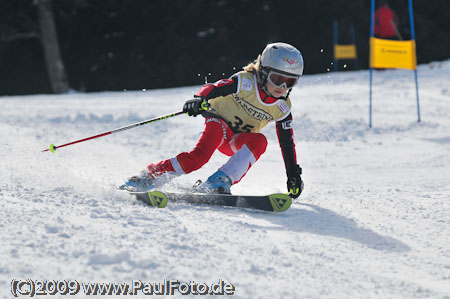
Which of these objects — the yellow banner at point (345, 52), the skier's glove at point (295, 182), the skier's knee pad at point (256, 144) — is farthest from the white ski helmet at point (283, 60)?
the yellow banner at point (345, 52)

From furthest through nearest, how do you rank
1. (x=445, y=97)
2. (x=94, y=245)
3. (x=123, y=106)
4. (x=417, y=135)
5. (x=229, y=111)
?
(x=445, y=97)
(x=123, y=106)
(x=417, y=135)
(x=229, y=111)
(x=94, y=245)

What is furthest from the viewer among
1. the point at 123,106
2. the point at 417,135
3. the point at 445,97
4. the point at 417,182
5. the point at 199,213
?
the point at 445,97

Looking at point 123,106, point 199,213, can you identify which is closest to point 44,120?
point 123,106

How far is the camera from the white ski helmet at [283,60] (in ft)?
12.6

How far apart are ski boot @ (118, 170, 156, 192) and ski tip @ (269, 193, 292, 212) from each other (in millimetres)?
856

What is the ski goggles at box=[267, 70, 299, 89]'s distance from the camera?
389cm

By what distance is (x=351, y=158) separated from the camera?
6734mm

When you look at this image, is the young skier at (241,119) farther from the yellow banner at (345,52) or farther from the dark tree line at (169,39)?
the dark tree line at (169,39)

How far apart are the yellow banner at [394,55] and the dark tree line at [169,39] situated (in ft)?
23.3

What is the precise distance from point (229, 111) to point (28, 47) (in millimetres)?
13517

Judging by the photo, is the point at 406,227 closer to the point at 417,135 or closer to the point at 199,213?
the point at 199,213

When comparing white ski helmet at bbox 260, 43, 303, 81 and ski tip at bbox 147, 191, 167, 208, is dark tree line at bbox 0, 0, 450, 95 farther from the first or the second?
ski tip at bbox 147, 191, 167, 208

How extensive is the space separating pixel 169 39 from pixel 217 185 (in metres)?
12.5

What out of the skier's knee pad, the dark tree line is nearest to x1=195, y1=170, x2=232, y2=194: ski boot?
the skier's knee pad
